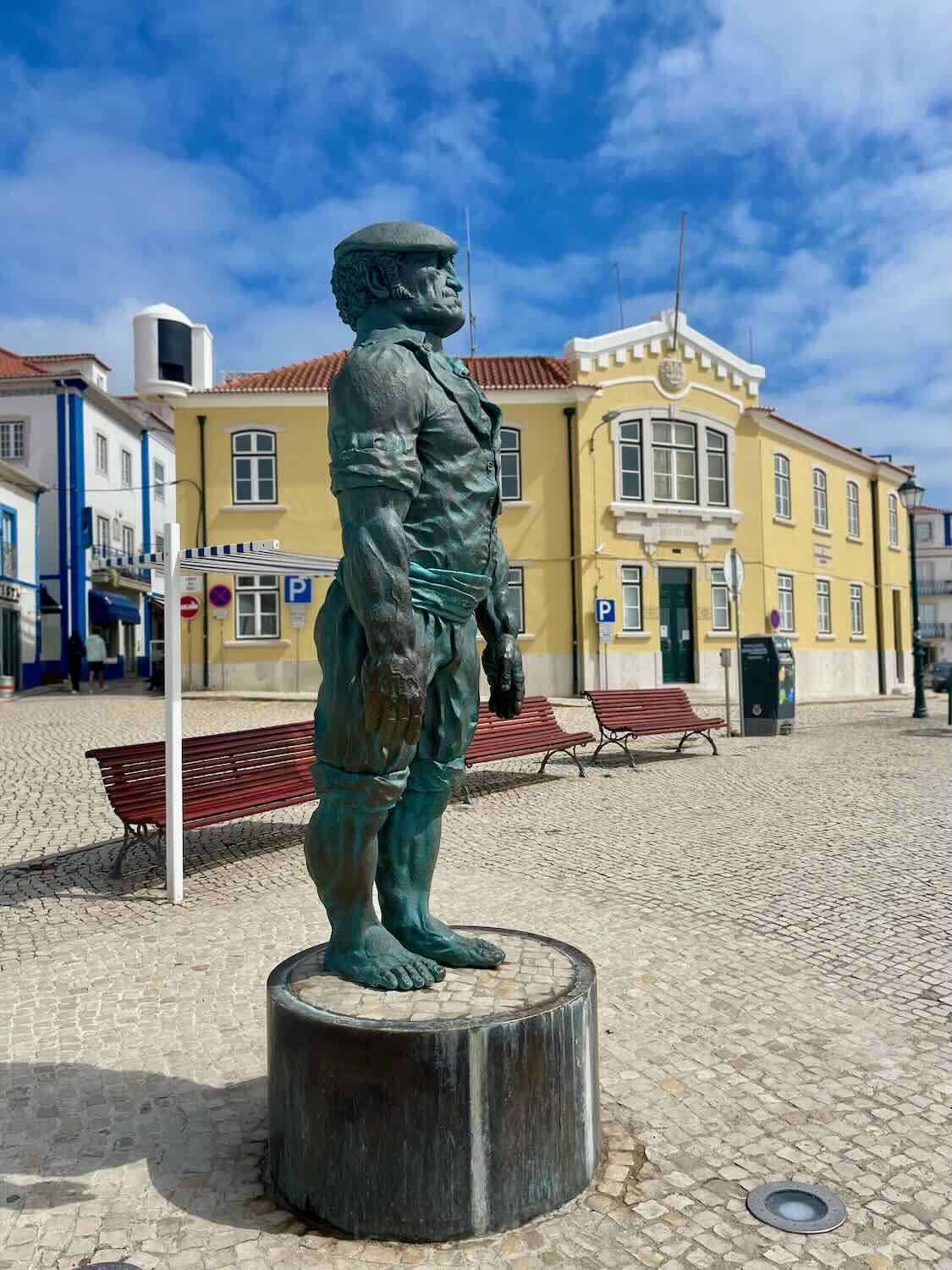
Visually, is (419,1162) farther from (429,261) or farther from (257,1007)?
(429,261)

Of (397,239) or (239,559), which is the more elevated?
(397,239)

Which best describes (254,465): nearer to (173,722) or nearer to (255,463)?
(255,463)

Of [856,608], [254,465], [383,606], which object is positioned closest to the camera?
[383,606]

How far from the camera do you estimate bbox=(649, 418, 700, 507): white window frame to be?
24453mm

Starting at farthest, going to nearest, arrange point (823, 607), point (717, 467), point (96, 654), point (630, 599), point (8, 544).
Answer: point (8, 544) → point (823, 607) → point (96, 654) → point (717, 467) → point (630, 599)

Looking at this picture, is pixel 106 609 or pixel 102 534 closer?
pixel 106 609

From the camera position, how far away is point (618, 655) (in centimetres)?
2355

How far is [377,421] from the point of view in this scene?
2.80 meters

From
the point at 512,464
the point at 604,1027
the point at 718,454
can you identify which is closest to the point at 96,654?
the point at 512,464

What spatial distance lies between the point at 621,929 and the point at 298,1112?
289 cm

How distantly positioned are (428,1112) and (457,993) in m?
0.38

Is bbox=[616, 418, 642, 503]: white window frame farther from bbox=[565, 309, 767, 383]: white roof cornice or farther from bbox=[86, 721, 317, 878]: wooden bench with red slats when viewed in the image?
bbox=[86, 721, 317, 878]: wooden bench with red slats

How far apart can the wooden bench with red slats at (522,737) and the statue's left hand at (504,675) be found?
212 inches

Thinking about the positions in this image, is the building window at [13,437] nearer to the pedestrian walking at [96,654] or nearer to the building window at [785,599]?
the pedestrian walking at [96,654]
